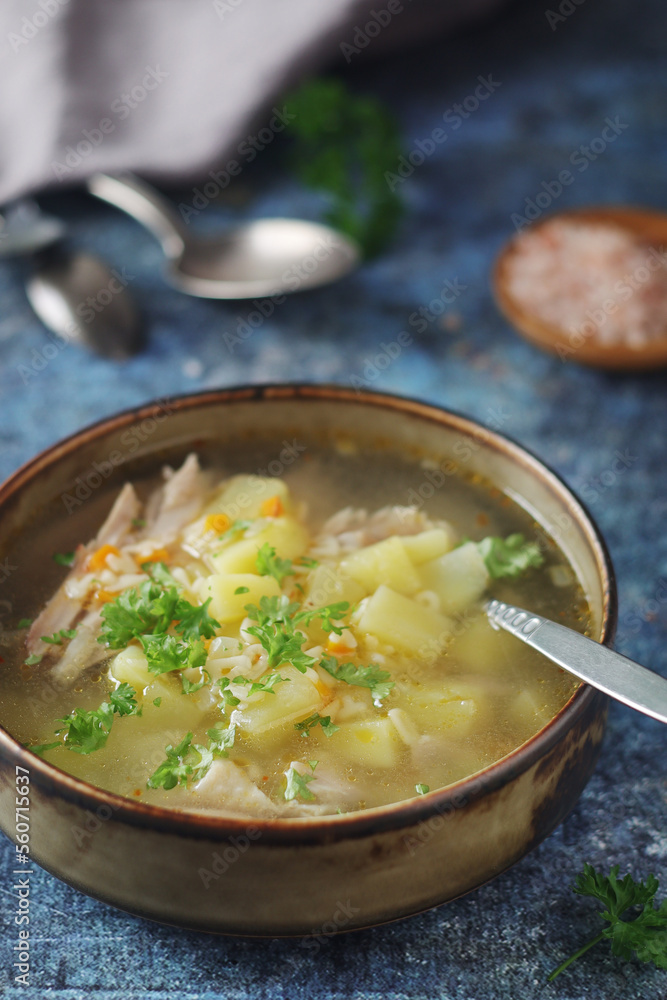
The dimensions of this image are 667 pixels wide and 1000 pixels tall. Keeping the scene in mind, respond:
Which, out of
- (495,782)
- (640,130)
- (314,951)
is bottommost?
(640,130)

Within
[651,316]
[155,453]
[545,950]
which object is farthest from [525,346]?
[545,950]

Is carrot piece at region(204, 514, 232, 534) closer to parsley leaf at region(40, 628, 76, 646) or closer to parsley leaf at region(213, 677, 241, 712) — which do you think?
parsley leaf at region(40, 628, 76, 646)

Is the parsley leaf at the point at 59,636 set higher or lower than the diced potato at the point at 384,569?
higher

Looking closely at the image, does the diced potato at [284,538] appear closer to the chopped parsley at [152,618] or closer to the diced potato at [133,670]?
the chopped parsley at [152,618]

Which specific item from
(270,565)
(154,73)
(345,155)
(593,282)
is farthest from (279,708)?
(154,73)

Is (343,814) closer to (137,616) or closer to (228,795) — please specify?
(228,795)

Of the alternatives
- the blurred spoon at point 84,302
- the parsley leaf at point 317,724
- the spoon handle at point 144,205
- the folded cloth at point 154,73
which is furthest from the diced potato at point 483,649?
the folded cloth at point 154,73

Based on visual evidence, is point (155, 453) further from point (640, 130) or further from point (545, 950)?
point (640, 130)
